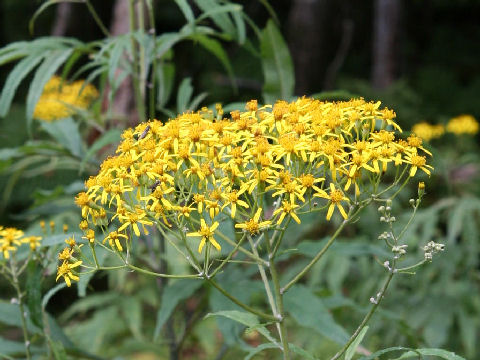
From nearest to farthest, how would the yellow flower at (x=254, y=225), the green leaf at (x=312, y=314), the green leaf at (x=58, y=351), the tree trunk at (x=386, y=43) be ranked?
the yellow flower at (x=254, y=225) < the green leaf at (x=58, y=351) < the green leaf at (x=312, y=314) < the tree trunk at (x=386, y=43)

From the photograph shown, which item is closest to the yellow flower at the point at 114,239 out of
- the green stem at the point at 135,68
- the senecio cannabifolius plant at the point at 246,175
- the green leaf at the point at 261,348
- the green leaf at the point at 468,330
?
the senecio cannabifolius plant at the point at 246,175

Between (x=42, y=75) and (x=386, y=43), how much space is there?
7.01 m

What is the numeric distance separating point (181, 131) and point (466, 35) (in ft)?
34.3

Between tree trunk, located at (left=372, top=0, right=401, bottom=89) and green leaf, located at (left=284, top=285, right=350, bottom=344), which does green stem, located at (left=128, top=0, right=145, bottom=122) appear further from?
tree trunk, located at (left=372, top=0, right=401, bottom=89)

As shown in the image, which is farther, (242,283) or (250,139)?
(242,283)

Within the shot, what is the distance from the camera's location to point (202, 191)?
4.94ft

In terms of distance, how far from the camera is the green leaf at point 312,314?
1.99 meters

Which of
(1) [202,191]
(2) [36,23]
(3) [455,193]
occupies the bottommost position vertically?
(3) [455,193]

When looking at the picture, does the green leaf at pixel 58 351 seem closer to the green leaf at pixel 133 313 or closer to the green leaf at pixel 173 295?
the green leaf at pixel 173 295

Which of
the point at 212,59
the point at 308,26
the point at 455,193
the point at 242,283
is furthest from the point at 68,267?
the point at 212,59

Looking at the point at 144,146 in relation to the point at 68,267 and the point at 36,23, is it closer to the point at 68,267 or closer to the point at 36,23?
the point at 68,267

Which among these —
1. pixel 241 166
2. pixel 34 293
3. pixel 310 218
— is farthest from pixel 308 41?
pixel 241 166

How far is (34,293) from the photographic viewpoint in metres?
1.80

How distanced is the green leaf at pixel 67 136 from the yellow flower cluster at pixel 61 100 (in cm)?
8
